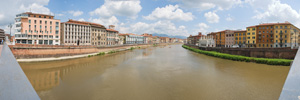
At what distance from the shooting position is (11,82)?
8.05ft

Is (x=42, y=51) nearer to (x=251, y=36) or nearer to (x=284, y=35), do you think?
(x=251, y=36)

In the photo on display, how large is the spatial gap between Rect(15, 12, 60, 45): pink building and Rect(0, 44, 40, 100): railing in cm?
4143

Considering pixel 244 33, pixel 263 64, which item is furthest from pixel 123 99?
pixel 244 33

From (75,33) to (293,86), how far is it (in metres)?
50.6

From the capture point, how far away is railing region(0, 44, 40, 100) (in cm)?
229

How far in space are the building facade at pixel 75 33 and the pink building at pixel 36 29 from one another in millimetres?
2975

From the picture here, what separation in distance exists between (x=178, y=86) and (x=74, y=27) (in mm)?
43282

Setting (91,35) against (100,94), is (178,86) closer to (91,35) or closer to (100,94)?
(100,94)

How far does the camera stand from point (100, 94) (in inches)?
403

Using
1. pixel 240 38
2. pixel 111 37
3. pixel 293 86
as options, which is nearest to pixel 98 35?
pixel 111 37

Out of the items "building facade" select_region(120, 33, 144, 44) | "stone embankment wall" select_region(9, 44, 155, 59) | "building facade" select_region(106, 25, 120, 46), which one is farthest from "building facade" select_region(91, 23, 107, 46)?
"building facade" select_region(120, 33, 144, 44)

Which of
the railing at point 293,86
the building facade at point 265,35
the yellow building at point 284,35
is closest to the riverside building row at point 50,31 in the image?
the railing at point 293,86

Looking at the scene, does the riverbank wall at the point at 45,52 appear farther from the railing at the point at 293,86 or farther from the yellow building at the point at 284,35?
the yellow building at the point at 284,35

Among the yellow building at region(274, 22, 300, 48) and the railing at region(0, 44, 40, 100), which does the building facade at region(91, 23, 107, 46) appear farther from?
the yellow building at region(274, 22, 300, 48)
